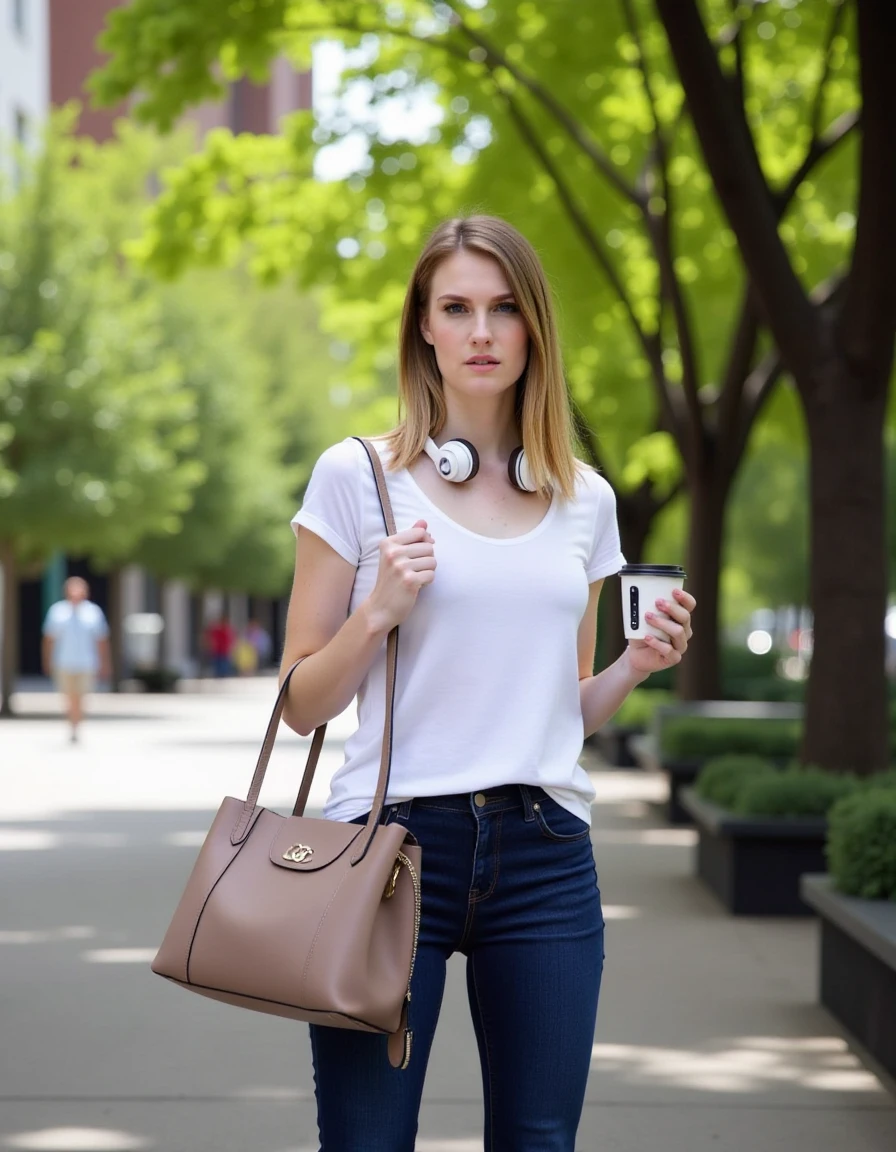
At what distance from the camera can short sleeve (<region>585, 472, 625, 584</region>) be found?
317cm

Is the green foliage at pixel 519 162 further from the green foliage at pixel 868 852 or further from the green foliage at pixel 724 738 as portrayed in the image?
the green foliage at pixel 868 852

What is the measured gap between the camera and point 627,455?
80.6 feet

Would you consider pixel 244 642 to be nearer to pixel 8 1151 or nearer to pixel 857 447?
pixel 857 447

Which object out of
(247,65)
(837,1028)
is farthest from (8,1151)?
(247,65)

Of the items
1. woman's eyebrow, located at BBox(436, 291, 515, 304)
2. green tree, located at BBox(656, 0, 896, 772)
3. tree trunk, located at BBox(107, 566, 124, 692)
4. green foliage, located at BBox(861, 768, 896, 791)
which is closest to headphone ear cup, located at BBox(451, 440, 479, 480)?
woman's eyebrow, located at BBox(436, 291, 515, 304)

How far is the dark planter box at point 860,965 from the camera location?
6000mm

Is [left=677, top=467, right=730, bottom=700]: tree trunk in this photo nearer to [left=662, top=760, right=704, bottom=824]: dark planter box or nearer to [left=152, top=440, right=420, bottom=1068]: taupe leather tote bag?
[left=662, top=760, right=704, bottom=824]: dark planter box

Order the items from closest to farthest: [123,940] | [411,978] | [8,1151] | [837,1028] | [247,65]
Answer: [411,978]
[8,1151]
[837,1028]
[123,940]
[247,65]

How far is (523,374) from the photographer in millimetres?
3160

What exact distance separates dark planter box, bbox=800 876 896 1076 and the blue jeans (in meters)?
2.87

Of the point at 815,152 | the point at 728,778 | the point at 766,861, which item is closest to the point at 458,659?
the point at 766,861

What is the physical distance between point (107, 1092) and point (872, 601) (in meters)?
5.50

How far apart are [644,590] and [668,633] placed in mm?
80

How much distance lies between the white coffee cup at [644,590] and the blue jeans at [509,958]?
33 cm
